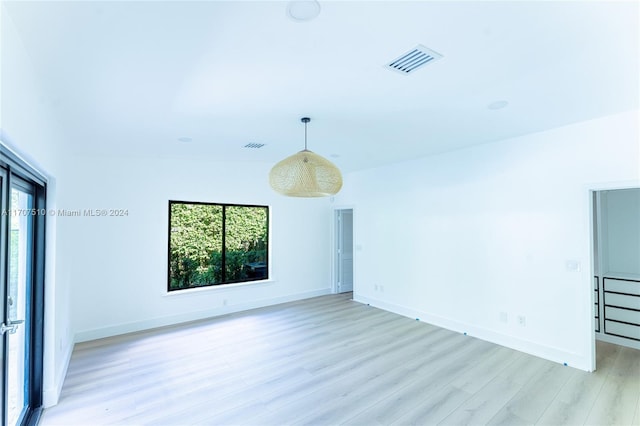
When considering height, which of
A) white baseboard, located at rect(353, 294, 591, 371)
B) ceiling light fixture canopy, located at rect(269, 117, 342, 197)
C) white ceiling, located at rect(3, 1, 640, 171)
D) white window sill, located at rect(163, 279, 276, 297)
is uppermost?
white ceiling, located at rect(3, 1, 640, 171)

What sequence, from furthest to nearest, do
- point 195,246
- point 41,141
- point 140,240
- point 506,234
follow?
1. point 195,246
2. point 140,240
3. point 506,234
4. point 41,141

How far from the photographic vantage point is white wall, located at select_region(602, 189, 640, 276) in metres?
4.20

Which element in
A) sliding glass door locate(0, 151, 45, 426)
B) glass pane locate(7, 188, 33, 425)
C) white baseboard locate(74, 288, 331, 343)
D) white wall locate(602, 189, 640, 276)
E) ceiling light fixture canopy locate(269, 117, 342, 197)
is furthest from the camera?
white baseboard locate(74, 288, 331, 343)

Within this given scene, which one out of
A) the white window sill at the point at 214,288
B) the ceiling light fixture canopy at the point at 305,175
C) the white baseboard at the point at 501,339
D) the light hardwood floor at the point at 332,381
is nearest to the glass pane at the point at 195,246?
the white window sill at the point at 214,288

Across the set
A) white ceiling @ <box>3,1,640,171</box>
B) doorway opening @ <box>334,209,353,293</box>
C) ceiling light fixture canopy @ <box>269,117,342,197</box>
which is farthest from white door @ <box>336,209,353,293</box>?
ceiling light fixture canopy @ <box>269,117,342,197</box>

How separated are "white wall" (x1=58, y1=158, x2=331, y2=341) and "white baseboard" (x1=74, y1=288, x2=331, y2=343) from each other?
0.01m

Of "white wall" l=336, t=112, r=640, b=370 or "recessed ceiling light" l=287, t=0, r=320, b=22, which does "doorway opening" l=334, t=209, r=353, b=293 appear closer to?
"white wall" l=336, t=112, r=640, b=370

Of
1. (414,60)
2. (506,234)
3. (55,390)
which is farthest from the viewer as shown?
(506,234)

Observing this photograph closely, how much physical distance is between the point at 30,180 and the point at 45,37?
4.10 feet

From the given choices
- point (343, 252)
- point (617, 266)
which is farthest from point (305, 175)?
point (617, 266)

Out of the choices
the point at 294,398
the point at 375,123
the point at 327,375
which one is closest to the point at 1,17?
the point at 375,123

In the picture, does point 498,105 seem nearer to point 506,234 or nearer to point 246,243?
point 506,234

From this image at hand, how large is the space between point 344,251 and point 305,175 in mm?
4541

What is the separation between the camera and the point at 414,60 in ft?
6.80
